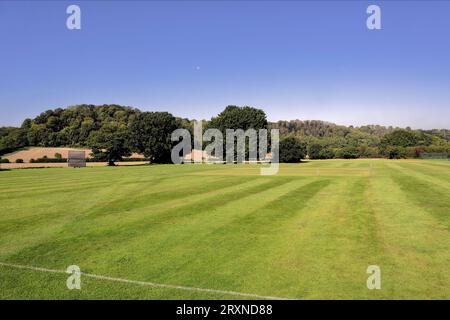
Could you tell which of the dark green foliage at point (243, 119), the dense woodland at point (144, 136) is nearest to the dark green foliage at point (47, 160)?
the dense woodland at point (144, 136)

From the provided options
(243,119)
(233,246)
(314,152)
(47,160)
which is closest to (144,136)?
(243,119)

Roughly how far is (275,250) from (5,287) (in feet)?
22.0

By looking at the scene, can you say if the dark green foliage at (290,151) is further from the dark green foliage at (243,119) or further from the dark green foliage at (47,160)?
the dark green foliage at (47,160)

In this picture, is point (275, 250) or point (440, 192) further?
point (440, 192)

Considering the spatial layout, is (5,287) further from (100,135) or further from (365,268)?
(100,135)

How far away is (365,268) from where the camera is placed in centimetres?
792

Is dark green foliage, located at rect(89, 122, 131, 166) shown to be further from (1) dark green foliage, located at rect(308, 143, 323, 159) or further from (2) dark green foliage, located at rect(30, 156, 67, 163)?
(1) dark green foliage, located at rect(308, 143, 323, 159)

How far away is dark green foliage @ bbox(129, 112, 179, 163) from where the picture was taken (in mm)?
83125

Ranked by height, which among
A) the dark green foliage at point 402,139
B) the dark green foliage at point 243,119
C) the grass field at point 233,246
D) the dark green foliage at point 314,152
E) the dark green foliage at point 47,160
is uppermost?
the dark green foliage at point 243,119

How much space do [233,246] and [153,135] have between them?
76.3 m

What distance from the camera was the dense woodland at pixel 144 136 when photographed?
82.4m

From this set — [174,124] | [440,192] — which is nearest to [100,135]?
[174,124]

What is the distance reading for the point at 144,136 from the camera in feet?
272

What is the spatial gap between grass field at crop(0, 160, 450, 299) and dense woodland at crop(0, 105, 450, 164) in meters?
61.4
